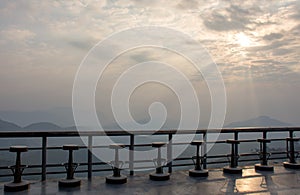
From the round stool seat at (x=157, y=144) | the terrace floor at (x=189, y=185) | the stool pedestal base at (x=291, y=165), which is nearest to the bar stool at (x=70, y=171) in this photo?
the terrace floor at (x=189, y=185)

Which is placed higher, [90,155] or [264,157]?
[90,155]

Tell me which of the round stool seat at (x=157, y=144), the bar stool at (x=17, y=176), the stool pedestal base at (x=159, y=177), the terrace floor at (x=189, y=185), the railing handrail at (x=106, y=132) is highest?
the railing handrail at (x=106, y=132)

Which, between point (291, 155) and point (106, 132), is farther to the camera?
point (291, 155)

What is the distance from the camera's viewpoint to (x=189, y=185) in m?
5.55

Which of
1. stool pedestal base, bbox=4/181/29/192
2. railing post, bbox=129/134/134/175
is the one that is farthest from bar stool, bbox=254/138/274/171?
stool pedestal base, bbox=4/181/29/192

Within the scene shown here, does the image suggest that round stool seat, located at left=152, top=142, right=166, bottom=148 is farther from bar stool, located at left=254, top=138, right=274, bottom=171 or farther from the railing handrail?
bar stool, located at left=254, top=138, right=274, bottom=171

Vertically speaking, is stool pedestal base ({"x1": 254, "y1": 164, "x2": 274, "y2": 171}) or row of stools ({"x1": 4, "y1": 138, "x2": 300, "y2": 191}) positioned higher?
row of stools ({"x1": 4, "y1": 138, "x2": 300, "y2": 191})

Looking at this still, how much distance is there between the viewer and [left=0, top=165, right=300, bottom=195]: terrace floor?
500cm

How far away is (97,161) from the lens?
6.00m

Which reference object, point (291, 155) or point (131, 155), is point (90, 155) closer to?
point (131, 155)

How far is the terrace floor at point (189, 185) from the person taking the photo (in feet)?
16.4

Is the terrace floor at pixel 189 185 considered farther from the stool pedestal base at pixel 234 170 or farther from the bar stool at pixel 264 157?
the bar stool at pixel 264 157

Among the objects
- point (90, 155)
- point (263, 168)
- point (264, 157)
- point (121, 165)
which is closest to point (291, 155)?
point (264, 157)

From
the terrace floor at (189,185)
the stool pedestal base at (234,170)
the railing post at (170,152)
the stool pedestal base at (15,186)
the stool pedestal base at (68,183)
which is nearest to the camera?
the stool pedestal base at (15,186)
